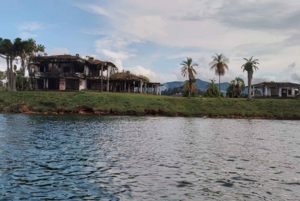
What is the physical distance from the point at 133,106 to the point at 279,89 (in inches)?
2172

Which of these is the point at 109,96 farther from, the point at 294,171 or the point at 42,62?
the point at 294,171

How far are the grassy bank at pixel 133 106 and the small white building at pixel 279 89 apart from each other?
17.9 meters

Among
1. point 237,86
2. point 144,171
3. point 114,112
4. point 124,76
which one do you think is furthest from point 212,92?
point 144,171

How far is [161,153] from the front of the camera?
890 inches

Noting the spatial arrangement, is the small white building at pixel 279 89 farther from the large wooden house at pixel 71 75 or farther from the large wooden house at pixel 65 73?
the large wooden house at pixel 65 73

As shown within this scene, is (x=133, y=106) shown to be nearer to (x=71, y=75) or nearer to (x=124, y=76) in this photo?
(x=124, y=76)

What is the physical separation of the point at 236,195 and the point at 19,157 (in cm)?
1389

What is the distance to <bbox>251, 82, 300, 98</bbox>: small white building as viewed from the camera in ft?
329

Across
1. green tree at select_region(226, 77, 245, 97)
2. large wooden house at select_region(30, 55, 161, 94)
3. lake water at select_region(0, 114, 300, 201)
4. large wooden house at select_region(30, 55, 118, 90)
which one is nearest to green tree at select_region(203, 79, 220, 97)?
green tree at select_region(226, 77, 245, 97)

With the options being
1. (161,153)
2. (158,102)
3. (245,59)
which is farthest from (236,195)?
(245,59)

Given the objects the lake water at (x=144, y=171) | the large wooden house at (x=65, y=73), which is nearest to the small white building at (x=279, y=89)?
the large wooden house at (x=65, y=73)

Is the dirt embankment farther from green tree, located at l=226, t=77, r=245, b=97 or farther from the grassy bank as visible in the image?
green tree, located at l=226, t=77, r=245, b=97

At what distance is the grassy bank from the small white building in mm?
17925

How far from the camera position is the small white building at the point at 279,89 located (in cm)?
10019
